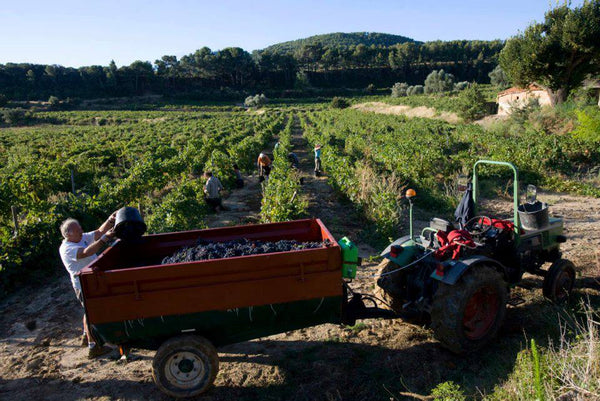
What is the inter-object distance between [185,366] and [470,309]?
3.34 meters

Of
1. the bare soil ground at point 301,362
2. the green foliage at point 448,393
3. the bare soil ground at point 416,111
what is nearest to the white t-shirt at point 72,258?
the bare soil ground at point 301,362

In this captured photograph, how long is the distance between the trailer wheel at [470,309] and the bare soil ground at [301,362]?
23cm

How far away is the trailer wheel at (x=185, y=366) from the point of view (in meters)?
3.64

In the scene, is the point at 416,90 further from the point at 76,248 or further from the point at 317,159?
the point at 76,248

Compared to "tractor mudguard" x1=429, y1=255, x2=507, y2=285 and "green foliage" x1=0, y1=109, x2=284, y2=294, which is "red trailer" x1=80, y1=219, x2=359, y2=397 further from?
"green foliage" x1=0, y1=109, x2=284, y2=294

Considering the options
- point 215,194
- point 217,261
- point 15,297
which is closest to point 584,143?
point 215,194

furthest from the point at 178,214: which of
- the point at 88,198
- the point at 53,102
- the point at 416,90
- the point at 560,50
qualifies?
the point at 53,102

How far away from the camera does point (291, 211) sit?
8.32 m

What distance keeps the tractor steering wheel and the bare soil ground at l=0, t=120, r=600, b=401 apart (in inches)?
49.7

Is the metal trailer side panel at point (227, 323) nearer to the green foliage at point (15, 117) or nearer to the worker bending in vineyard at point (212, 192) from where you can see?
the worker bending in vineyard at point (212, 192)

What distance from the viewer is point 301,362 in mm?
4395

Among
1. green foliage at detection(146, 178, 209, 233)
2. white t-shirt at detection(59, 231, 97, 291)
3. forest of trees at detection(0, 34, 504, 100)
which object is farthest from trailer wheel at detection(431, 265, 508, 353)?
forest of trees at detection(0, 34, 504, 100)

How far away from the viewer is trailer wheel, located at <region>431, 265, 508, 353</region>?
4020 mm

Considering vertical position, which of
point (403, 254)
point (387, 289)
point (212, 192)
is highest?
point (403, 254)
